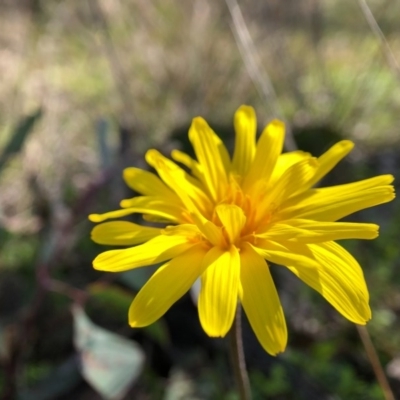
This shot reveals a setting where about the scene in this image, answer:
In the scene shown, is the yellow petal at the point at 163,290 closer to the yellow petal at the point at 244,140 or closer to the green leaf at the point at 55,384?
the yellow petal at the point at 244,140

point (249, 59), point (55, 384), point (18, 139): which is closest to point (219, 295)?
point (55, 384)

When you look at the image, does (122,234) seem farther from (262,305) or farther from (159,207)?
(262,305)

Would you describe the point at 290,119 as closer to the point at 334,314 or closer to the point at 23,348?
the point at 334,314

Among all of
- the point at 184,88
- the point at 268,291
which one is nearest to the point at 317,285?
the point at 268,291

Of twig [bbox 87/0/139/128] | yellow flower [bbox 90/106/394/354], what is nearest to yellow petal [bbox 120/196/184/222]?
yellow flower [bbox 90/106/394/354]

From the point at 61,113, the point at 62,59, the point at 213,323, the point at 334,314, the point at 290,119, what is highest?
the point at 62,59

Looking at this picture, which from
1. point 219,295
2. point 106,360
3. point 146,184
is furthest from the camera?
point 106,360

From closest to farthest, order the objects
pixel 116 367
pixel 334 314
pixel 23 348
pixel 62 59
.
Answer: pixel 116 367
pixel 23 348
pixel 334 314
pixel 62 59
